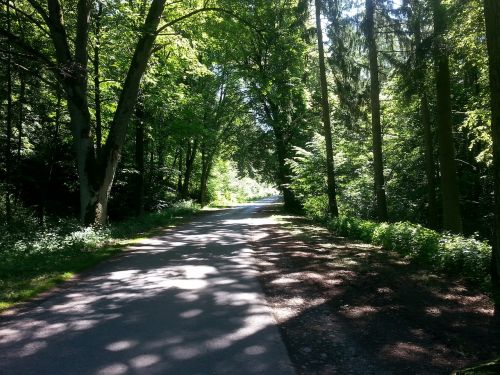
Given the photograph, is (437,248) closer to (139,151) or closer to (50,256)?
(50,256)

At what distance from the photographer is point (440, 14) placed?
11.1 m

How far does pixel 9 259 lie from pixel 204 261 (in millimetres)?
4482

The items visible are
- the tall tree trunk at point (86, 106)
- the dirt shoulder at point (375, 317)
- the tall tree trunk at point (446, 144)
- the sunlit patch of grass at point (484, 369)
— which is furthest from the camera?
the tall tree trunk at point (86, 106)

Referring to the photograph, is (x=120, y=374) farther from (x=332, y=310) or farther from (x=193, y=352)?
(x=332, y=310)

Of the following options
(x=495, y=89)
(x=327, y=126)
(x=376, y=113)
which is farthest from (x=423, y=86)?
(x=327, y=126)

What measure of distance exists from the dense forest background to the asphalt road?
14.7 ft

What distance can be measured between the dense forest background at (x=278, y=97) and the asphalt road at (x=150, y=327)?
14.7 feet

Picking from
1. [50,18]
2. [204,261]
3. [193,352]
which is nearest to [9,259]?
[204,261]

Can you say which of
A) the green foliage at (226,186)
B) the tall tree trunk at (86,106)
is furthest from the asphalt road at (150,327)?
the green foliage at (226,186)

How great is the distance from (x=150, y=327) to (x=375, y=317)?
10.4 feet

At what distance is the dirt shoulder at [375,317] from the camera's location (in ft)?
15.3

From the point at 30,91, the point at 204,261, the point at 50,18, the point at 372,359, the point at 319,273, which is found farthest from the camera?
the point at 30,91

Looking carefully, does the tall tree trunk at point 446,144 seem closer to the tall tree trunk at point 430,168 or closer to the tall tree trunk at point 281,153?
the tall tree trunk at point 430,168

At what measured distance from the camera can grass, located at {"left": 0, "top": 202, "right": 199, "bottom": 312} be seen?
25.3ft
